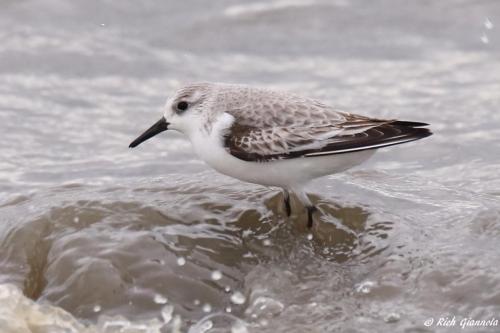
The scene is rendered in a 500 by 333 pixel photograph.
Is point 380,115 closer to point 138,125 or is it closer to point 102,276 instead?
point 138,125

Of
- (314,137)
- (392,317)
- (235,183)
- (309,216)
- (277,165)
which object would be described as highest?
(314,137)

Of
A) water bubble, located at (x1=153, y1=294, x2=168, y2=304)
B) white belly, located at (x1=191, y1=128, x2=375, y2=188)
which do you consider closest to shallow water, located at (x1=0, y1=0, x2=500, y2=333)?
water bubble, located at (x1=153, y1=294, x2=168, y2=304)

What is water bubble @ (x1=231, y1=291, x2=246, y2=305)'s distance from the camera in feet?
21.2

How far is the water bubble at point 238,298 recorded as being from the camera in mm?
6449

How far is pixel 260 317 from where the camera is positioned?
622cm

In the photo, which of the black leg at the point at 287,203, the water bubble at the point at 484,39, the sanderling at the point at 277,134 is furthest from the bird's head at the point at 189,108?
the water bubble at the point at 484,39

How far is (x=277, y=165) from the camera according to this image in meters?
7.27

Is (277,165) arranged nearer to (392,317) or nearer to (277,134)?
(277,134)

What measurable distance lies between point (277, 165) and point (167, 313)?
1.58 metres

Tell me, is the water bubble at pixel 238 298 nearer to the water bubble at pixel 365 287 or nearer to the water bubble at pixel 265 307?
the water bubble at pixel 265 307

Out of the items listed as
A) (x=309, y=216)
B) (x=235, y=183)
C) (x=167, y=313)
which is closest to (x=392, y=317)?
(x=167, y=313)

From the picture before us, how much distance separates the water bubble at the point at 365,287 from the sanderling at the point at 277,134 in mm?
1033

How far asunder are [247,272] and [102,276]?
1.06 metres

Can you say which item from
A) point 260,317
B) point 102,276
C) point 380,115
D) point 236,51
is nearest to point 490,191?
point 380,115
